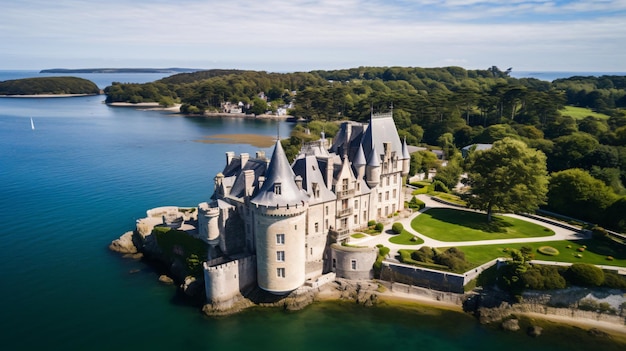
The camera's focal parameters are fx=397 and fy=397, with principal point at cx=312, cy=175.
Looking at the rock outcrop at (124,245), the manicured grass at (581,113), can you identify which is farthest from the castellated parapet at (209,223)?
the manicured grass at (581,113)

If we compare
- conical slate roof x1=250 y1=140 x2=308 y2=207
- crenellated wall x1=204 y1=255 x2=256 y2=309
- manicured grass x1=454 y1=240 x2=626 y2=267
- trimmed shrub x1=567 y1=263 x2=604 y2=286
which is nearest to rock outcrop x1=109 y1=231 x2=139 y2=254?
crenellated wall x1=204 y1=255 x2=256 y2=309

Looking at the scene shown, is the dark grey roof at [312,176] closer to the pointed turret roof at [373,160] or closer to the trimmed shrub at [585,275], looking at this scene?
the pointed turret roof at [373,160]

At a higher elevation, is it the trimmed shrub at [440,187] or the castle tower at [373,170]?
the castle tower at [373,170]

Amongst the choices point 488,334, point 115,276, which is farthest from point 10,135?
point 488,334

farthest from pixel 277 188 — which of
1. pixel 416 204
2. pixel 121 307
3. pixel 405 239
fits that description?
A: pixel 416 204

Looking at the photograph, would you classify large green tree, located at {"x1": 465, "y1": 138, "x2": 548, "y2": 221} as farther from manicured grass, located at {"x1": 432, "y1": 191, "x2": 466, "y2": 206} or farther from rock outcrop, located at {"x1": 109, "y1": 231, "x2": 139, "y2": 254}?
rock outcrop, located at {"x1": 109, "y1": 231, "x2": 139, "y2": 254}

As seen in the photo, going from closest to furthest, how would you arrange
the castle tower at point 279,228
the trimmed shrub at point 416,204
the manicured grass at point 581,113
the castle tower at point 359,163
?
the castle tower at point 279,228 < the castle tower at point 359,163 < the trimmed shrub at point 416,204 < the manicured grass at point 581,113
